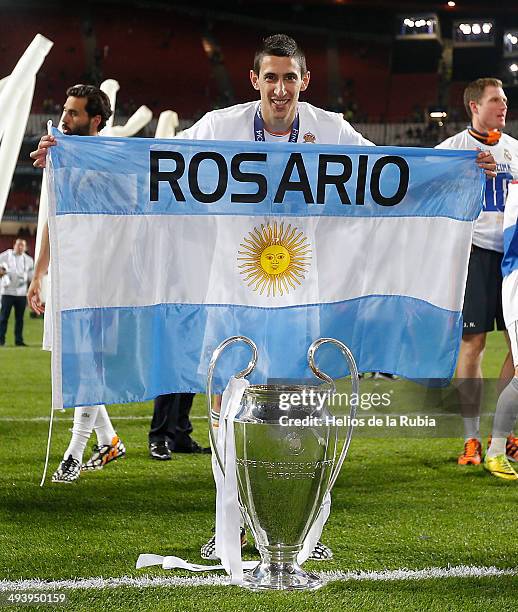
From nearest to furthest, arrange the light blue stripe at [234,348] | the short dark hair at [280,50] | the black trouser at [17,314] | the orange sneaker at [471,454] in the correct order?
the light blue stripe at [234,348], the short dark hair at [280,50], the orange sneaker at [471,454], the black trouser at [17,314]

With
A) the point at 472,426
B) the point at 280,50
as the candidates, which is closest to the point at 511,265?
the point at 472,426

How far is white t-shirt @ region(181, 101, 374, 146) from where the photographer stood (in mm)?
3482

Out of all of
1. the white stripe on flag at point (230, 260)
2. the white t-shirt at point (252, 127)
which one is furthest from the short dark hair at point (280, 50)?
the white stripe on flag at point (230, 260)

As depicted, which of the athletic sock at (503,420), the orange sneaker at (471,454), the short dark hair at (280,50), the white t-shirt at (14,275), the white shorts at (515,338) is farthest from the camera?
the white t-shirt at (14,275)

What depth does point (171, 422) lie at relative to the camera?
5.14m

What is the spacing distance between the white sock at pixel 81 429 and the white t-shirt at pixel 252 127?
1.48m

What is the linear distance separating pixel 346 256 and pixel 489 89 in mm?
2020

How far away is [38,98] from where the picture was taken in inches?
1214

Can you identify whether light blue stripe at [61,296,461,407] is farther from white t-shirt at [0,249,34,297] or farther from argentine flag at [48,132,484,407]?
white t-shirt at [0,249,34,297]

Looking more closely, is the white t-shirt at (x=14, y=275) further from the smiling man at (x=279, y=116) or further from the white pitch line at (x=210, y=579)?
the white pitch line at (x=210, y=579)

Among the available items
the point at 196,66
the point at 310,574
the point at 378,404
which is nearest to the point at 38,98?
the point at 196,66

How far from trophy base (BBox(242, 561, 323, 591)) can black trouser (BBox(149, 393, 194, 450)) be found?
2.25m

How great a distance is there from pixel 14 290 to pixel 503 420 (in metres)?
10.5

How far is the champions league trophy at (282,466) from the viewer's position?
2.73m
